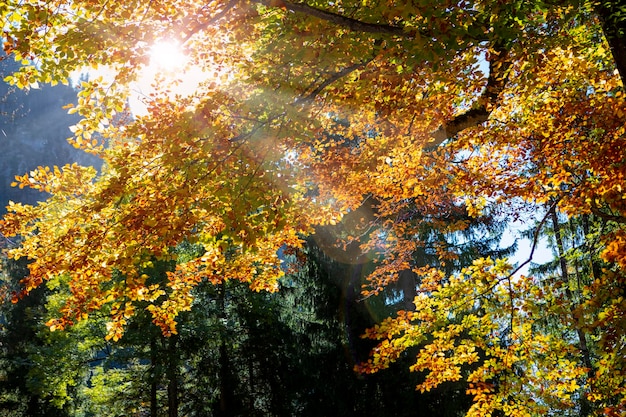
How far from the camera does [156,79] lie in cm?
471

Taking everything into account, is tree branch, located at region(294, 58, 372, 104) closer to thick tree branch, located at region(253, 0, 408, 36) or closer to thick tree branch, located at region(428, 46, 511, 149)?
thick tree branch, located at region(253, 0, 408, 36)

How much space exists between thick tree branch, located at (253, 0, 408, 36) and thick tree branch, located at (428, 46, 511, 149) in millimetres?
1813

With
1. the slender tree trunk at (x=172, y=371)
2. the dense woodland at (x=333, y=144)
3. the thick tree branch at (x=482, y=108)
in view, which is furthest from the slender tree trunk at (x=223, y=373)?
the thick tree branch at (x=482, y=108)

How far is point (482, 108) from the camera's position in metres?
5.47

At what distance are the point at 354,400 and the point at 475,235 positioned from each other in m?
6.45

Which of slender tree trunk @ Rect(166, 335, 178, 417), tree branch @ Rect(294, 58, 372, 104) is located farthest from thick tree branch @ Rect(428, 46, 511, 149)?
slender tree trunk @ Rect(166, 335, 178, 417)

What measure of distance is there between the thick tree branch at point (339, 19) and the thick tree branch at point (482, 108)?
181cm

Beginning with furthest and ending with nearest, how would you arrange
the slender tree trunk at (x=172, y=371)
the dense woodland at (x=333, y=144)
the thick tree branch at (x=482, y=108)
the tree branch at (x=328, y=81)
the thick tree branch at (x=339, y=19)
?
the slender tree trunk at (x=172, y=371) < the thick tree branch at (x=482, y=108) < the tree branch at (x=328, y=81) < the dense woodland at (x=333, y=144) < the thick tree branch at (x=339, y=19)

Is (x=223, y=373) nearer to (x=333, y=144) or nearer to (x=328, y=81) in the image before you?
(x=333, y=144)

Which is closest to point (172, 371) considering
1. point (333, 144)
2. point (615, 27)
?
point (333, 144)

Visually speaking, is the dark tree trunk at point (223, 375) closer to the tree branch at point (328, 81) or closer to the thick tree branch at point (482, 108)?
the thick tree branch at point (482, 108)

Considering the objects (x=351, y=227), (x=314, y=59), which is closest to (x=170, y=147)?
(x=314, y=59)

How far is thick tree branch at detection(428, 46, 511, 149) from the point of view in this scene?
509 cm

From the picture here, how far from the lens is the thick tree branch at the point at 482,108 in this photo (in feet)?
16.7
